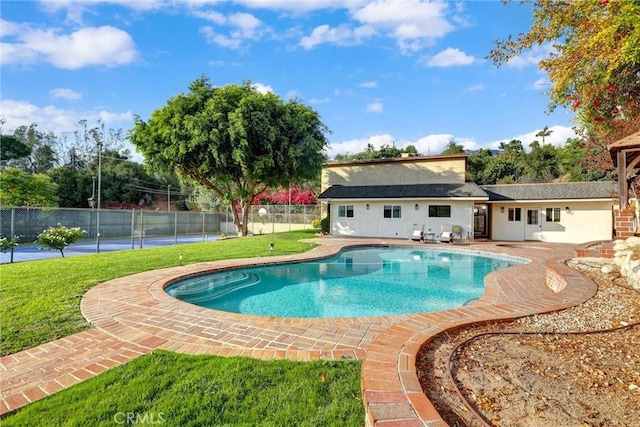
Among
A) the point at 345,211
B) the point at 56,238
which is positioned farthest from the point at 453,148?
the point at 56,238

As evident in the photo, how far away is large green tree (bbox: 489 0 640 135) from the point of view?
3367mm

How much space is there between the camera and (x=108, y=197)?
34.8m

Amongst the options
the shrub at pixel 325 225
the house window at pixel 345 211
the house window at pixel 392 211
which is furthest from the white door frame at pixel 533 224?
the shrub at pixel 325 225

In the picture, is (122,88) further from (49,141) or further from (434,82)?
(49,141)

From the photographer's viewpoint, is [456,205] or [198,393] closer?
[198,393]

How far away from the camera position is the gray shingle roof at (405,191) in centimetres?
1772

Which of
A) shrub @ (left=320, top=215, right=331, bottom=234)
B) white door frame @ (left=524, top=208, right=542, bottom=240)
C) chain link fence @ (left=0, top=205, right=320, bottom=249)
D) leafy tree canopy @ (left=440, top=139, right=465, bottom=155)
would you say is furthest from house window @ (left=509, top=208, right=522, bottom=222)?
leafy tree canopy @ (left=440, top=139, right=465, bottom=155)

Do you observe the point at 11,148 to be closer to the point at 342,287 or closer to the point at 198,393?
the point at 342,287

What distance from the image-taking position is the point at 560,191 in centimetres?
1761

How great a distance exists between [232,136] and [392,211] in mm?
10420

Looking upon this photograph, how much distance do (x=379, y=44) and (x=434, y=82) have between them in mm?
3759

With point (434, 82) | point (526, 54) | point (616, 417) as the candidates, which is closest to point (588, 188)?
point (434, 82)

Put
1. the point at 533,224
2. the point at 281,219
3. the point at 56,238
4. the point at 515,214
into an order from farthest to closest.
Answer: the point at 281,219 → the point at 515,214 → the point at 533,224 → the point at 56,238

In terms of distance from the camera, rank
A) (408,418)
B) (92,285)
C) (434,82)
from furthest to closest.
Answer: (434,82)
(92,285)
(408,418)
